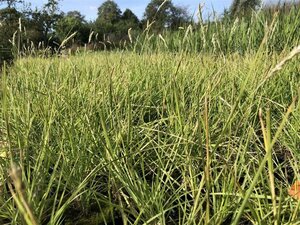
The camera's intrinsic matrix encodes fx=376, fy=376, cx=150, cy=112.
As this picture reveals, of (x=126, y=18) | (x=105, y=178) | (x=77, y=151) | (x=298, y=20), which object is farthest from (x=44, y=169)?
(x=126, y=18)

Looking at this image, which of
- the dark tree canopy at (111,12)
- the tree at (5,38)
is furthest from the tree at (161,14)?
the dark tree canopy at (111,12)

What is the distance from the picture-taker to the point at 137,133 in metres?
1.40

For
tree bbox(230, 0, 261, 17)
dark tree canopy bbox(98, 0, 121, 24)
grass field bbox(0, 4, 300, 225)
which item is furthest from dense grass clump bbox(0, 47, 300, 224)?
dark tree canopy bbox(98, 0, 121, 24)

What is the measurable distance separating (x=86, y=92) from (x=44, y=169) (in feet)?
2.34

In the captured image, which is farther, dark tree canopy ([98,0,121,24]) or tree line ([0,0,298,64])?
dark tree canopy ([98,0,121,24])

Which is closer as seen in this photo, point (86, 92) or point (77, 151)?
point (77, 151)

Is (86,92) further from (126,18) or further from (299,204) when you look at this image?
(126,18)

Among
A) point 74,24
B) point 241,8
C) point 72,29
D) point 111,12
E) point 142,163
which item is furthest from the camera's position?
point 111,12

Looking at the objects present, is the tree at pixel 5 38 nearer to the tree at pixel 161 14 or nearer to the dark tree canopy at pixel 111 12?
the tree at pixel 161 14

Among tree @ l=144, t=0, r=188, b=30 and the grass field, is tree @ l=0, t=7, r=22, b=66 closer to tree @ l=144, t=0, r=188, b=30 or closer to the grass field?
tree @ l=144, t=0, r=188, b=30

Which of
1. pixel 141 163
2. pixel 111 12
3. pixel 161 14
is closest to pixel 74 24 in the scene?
pixel 161 14

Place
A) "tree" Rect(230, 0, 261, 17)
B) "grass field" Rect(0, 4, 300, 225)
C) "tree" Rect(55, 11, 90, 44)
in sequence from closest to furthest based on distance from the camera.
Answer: "grass field" Rect(0, 4, 300, 225)
"tree" Rect(230, 0, 261, 17)
"tree" Rect(55, 11, 90, 44)

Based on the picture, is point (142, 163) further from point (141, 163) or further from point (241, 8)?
point (241, 8)

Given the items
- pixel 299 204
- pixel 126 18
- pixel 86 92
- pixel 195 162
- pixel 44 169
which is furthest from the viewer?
pixel 126 18
